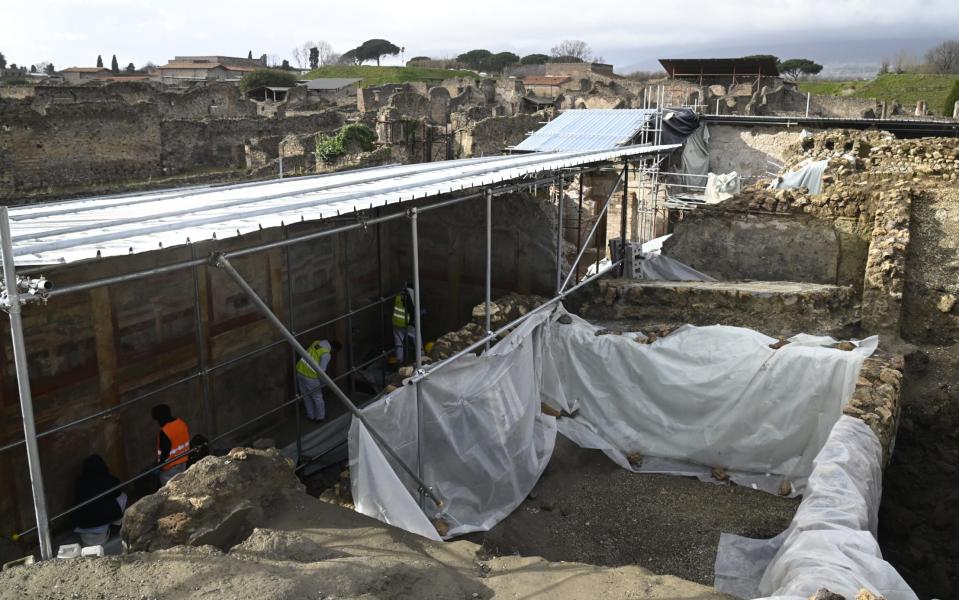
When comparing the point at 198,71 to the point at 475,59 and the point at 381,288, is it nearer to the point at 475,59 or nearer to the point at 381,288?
the point at 475,59

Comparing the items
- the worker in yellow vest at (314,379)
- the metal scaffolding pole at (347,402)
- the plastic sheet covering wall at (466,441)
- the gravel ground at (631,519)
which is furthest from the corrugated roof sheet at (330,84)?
the metal scaffolding pole at (347,402)

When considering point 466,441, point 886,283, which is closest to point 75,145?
point 466,441

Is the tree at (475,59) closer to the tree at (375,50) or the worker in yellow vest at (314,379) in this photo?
the tree at (375,50)

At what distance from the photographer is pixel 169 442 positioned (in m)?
6.42

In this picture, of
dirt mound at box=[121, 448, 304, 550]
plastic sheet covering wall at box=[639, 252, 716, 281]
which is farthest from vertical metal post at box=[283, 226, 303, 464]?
plastic sheet covering wall at box=[639, 252, 716, 281]

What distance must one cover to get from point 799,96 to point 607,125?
16.7m

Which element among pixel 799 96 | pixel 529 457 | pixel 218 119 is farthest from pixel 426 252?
pixel 799 96

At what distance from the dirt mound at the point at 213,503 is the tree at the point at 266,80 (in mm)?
47788

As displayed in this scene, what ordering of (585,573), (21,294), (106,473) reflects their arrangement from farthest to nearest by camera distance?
(106,473) < (585,573) < (21,294)

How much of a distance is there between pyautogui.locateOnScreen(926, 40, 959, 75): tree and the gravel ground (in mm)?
59390

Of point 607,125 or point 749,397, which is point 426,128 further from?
point 749,397

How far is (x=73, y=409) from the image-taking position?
692 centimetres

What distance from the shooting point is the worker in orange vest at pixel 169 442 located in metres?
6.40

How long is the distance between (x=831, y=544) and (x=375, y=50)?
93.3 metres
